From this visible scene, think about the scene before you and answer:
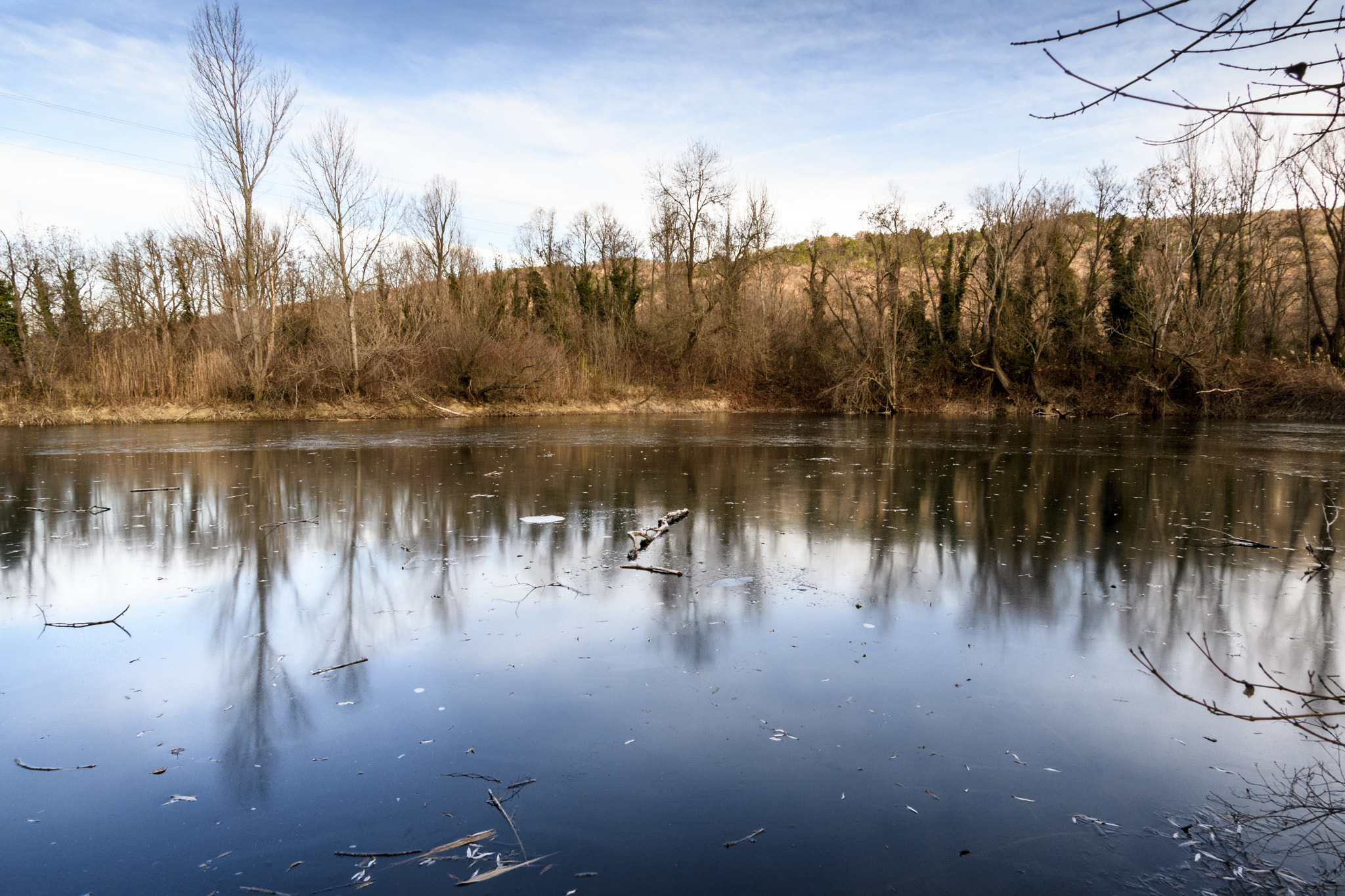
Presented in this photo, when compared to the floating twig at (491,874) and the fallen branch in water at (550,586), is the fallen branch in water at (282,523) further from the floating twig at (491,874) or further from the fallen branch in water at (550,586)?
the floating twig at (491,874)

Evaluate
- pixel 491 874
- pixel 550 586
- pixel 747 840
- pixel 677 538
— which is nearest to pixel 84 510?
pixel 550 586

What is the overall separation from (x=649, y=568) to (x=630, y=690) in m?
2.53

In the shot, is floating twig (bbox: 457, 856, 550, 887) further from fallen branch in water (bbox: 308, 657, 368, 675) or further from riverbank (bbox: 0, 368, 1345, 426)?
riverbank (bbox: 0, 368, 1345, 426)

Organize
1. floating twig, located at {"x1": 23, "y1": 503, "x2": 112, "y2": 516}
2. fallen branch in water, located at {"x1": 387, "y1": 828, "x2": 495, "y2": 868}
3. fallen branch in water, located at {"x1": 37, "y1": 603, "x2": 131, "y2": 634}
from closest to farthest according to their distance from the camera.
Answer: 1. fallen branch in water, located at {"x1": 387, "y1": 828, "x2": 495, "y2": 868}
2. fallen branch in water, located at {"x1": 37, "y1": 603, "x2": 131, "y2": 634}
3. floating twig, located at {"x1": 23, "y1": 503, "x2": 112, "y2": 516}

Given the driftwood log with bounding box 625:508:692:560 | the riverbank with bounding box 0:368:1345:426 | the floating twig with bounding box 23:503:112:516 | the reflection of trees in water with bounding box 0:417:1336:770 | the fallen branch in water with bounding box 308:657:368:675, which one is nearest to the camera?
the fallen branch in water with bounding box 308:657:368:675

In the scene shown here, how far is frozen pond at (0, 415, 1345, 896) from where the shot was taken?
307cm

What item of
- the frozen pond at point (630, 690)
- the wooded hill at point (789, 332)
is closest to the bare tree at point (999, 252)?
the wooded hill at point (789, 332)

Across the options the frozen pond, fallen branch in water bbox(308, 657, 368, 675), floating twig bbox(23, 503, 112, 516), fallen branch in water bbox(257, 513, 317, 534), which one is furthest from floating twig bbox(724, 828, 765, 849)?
floating twig bbox(23, 503, 112, 516)

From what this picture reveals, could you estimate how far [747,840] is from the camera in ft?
10.3

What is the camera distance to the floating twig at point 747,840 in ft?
10.2

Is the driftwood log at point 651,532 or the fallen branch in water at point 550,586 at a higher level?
the driftwood log at point 651,532

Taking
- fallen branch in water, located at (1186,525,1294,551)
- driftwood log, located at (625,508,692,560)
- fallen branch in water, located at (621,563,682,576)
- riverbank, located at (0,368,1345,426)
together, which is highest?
riverbank, located at (0,368,1345,426)

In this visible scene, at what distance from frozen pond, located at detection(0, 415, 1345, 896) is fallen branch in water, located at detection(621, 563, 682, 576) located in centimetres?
7

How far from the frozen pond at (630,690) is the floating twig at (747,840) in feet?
0.08
